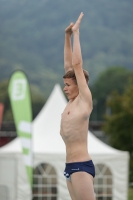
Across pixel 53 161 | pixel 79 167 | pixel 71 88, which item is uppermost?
pixel 53 161

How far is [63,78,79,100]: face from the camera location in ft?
21.6

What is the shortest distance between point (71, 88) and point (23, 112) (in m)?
10.5

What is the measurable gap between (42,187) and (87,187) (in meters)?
13.3

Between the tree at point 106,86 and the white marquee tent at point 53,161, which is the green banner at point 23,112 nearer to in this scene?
the white marquee tent at point 53,161

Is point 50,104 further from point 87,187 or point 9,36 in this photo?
point 9,36

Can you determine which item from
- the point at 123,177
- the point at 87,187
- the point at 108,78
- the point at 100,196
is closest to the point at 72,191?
the point at 87,187

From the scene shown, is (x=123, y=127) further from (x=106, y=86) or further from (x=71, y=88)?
(x=106, y=86)

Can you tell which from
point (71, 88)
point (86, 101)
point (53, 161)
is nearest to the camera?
point (86, 101)

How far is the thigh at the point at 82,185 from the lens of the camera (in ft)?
20.7

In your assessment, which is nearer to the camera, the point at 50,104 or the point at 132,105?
the point at 50,104

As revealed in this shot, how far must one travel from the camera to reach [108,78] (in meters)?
138

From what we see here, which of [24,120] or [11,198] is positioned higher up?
[24,120]

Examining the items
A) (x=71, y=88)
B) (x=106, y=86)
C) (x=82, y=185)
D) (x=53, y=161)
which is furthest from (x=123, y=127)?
(x=106, y=86)

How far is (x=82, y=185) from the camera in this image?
6324 millimetres
